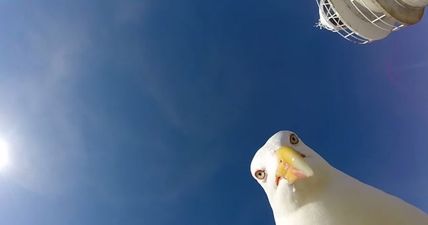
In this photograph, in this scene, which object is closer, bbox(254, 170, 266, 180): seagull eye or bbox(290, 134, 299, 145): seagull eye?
bbox(254, 170, 266, 180): seagull eye

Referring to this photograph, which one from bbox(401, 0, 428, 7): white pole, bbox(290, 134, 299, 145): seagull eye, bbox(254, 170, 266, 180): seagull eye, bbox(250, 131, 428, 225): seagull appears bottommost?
bbox(250, 131, 428, 225): seagull

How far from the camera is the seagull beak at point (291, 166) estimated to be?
8.30 meters

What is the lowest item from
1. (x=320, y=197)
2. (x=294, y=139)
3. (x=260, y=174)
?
(x=320, y=197)

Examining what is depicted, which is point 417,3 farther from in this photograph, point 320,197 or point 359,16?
point 320,197

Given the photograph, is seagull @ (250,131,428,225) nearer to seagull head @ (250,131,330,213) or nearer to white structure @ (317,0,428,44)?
seagull head @ (250,131,330,213)

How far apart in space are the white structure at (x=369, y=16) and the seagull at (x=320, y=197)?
593 inches

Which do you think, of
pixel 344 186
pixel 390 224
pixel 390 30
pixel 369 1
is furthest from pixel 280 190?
pixel 390 30

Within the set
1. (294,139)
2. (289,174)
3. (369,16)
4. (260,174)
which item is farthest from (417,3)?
(289,174)

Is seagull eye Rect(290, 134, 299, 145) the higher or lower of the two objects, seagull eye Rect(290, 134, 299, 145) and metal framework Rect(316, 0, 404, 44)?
the lower

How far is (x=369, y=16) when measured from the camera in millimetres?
23328

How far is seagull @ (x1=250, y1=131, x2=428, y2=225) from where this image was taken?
8.20 m

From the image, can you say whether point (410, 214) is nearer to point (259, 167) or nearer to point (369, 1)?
point (259, 167)

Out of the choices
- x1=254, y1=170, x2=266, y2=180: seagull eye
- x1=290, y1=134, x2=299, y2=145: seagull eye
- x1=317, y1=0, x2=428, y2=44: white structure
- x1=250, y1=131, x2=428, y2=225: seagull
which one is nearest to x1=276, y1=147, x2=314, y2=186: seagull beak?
x1=250, y1=131, x2=428, y2=225: seagull

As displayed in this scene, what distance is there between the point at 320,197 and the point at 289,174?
74 cm
